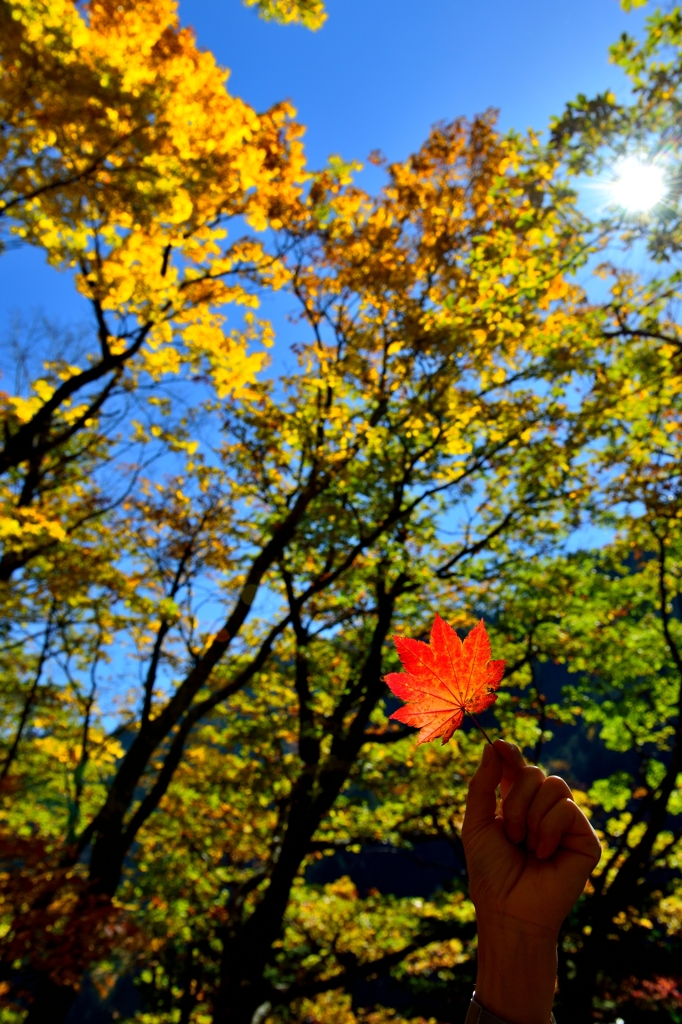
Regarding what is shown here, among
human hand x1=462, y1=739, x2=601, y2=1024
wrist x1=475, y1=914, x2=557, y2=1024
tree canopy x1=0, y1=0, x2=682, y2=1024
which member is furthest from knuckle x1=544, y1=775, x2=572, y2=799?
tree canopy x1=0, y1=0, x2=682, y2=1024

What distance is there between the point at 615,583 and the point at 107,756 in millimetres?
10981

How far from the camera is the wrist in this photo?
1208 millimetres

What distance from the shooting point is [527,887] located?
1250mm

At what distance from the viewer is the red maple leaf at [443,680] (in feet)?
4.03

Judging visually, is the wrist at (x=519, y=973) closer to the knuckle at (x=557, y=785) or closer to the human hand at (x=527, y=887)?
the human hand at (x=527, y=887)

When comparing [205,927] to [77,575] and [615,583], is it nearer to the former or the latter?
[77,575]

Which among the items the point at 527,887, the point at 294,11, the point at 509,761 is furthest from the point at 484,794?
the point at 294,11

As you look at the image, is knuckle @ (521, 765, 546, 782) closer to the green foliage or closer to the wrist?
the wrist

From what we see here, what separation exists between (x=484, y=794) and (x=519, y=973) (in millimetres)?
367

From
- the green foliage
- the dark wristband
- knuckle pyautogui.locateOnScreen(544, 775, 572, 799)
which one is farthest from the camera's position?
the green foliage

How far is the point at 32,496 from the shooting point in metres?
9.02

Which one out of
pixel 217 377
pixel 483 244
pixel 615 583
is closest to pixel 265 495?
pixel 217 377

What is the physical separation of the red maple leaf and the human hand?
0.83ft

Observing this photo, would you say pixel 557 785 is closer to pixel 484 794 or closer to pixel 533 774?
pixel 533 774
